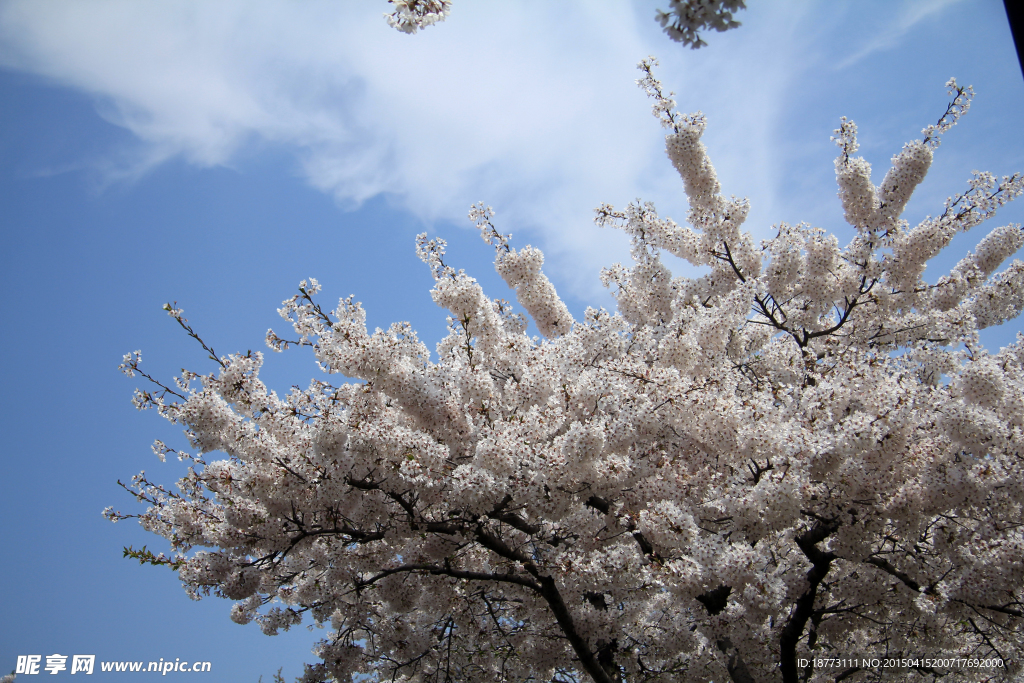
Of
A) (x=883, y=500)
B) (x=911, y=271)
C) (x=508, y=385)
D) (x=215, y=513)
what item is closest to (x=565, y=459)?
(x=508, y=385)

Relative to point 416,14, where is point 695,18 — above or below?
below

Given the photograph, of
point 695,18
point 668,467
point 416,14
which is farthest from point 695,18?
point 668,467

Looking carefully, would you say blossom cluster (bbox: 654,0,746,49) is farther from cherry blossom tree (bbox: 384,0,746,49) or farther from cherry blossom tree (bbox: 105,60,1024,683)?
cherry blossom tree (bbox: 105,60,1024,683)

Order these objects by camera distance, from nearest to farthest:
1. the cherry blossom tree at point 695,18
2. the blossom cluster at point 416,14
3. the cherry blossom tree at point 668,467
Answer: the cherry blossom tree at point 695,18, the blossom cluster at point 416,14, the cherry blossom tree at point 668,467

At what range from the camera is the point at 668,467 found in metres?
6.16

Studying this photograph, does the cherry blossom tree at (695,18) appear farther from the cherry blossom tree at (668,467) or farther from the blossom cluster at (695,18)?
the cherry blossom tree at (668,467)

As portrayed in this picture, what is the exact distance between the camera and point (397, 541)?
657cm

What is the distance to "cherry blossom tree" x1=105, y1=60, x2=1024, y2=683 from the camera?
18.6 ft

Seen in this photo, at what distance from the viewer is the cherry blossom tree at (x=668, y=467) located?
5672 mm

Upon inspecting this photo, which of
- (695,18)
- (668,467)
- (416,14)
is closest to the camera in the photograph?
(695,18)

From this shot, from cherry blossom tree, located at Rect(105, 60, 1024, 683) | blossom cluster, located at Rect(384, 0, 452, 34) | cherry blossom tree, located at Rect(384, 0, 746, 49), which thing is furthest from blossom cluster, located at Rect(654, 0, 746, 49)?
cherry blossom tree, located at Rect(105, 60, 1024, 683)

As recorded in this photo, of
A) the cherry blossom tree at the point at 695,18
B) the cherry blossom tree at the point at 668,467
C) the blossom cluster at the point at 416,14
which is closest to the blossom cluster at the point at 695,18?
the cherry blossom tree at the point at 695,18

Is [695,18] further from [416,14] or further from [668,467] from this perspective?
[668,467]

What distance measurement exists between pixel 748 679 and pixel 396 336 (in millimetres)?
5811
